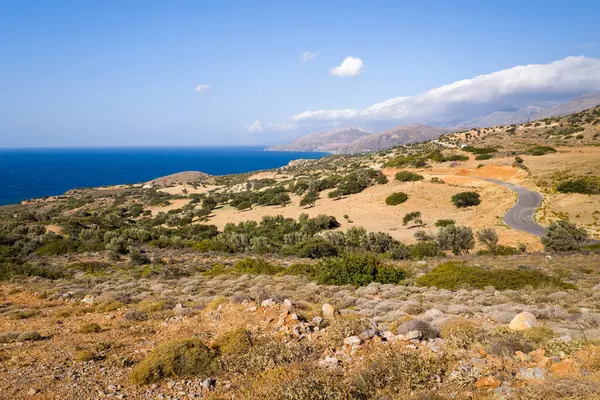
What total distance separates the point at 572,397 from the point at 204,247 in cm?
2323

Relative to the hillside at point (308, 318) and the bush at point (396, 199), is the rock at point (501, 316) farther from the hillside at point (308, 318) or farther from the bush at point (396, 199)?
the bush at point (396, 199)

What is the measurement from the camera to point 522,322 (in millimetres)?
6973

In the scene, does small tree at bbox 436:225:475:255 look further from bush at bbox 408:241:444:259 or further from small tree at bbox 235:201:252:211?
small tree at bbox 235:201:252:211

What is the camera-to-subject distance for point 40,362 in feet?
21.7

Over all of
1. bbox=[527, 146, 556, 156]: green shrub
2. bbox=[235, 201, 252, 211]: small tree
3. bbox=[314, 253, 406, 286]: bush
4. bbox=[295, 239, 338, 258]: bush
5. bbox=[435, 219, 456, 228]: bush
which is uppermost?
bbox=[527, 146, 556, 156]: green shrub

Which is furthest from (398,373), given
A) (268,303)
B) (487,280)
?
(487,280)

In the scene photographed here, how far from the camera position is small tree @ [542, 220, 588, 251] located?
19641mm

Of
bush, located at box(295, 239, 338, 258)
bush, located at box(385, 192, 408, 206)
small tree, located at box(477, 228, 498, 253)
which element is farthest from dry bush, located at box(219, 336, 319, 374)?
bush, located at box(385, 192, 408, 206)

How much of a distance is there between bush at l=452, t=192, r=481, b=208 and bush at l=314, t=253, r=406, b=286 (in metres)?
24.1

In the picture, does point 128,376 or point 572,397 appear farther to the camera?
point 128,376

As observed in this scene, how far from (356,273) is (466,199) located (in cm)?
2631

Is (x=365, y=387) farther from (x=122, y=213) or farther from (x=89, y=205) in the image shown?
(x=89, y=205)

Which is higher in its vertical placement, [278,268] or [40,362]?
[40,362]

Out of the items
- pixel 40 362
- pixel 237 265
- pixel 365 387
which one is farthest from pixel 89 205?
pixel 365 387
